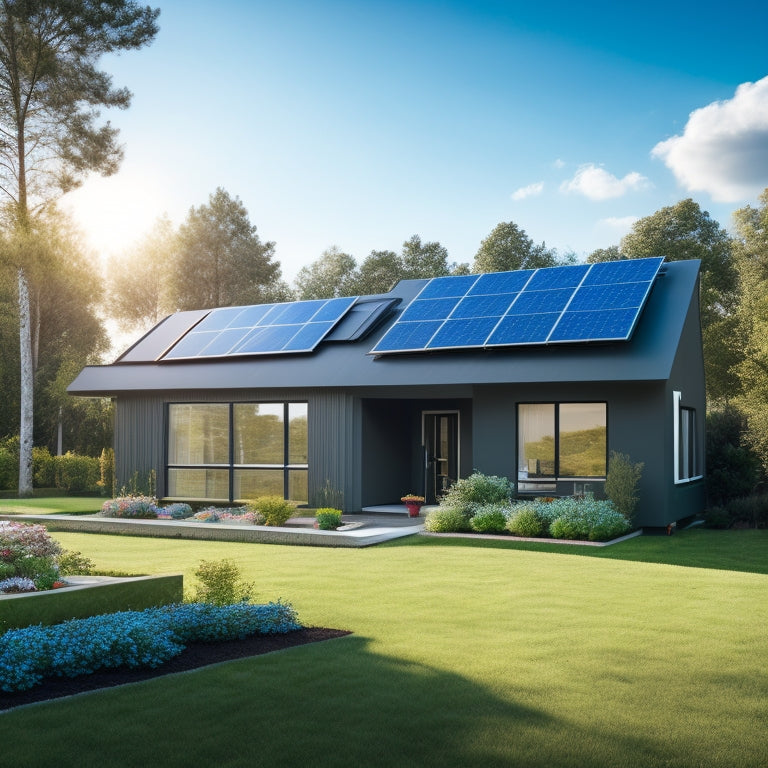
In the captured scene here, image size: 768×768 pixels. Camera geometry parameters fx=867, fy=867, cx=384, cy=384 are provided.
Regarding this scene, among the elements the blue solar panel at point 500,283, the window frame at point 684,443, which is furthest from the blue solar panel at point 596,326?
the blue solar panel at point 500,283

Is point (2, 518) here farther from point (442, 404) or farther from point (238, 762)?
point (238, 762)

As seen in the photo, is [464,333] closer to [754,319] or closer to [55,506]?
[754,319]

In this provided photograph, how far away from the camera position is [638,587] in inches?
388

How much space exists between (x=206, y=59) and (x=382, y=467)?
37.6ft

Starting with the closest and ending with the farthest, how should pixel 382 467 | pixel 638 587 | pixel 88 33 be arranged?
pixel 638 587 < pixel 382 467 < pixel 88 33

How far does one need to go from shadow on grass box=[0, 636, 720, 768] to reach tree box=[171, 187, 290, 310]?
145 ft

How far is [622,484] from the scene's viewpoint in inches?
582

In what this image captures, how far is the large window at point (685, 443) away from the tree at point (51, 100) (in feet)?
58.2

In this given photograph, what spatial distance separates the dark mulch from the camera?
5641 mm

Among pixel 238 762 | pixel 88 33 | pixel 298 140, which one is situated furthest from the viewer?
pixel 298 140

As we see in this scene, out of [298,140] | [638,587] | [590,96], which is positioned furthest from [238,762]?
[298,140]

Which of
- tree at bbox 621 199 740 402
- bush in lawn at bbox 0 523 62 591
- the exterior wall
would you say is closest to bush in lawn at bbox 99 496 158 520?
the exterior wall

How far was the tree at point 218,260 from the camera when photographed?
49094 millimetres

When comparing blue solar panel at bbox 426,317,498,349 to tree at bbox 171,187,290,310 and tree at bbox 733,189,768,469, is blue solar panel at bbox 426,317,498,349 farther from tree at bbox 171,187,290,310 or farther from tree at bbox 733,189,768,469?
tree at bbox 171,187,290,310
